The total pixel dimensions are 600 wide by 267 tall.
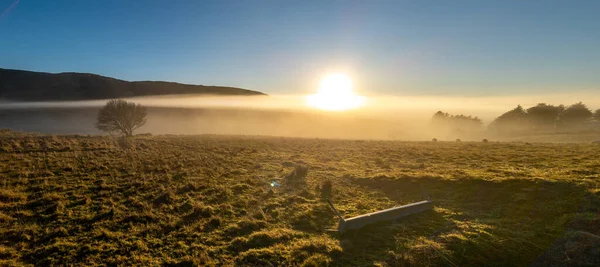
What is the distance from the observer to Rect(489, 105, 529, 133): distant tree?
271 ft

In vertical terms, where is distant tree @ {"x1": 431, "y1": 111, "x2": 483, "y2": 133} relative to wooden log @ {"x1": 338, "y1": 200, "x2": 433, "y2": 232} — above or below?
above

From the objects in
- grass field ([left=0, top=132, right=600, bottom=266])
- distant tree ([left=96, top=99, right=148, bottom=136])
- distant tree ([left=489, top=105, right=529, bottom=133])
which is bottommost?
grass field ([left=0, top=132, right=600, bottom=266])

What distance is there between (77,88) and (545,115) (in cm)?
24096

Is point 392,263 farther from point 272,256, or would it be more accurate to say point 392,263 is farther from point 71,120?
point 71,120

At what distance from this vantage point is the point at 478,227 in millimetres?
9227

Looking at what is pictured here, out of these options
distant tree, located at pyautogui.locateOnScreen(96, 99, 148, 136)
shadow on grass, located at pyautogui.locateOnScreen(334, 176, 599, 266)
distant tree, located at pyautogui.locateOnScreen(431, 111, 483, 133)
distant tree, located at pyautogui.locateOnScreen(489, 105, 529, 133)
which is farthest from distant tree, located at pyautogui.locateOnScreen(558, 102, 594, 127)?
distant tree, located at pyautogui.locateOnScreen(96, 99, 148, 136)

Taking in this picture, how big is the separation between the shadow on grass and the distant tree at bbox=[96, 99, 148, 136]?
5222cm

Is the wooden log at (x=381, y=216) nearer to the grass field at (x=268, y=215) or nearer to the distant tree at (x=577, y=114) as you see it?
the grass field at (x=268, y=215)

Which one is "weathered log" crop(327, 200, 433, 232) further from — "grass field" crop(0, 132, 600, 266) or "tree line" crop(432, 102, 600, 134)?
"tree line" crop(432, 102, 600, 134)

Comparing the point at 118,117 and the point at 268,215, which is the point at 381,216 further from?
the point at 118,117

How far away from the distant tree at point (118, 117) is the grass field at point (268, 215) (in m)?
30.2

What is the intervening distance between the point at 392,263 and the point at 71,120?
183 metres

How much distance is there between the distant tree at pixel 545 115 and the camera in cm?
7619

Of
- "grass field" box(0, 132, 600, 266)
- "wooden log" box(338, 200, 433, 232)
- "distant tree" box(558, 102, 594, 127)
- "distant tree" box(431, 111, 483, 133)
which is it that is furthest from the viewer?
"distant tree" box(431, 111, 483, 133)
